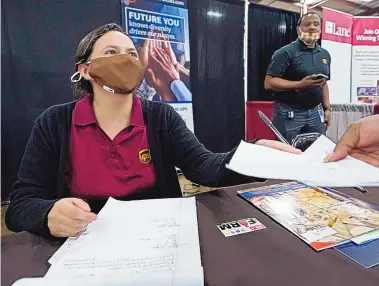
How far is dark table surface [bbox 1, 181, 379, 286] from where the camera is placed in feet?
1.44

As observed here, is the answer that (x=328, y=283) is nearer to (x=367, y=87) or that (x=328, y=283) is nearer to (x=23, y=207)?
(x=23, y=207)

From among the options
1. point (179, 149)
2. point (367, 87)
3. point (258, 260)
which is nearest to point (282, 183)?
point (179, 149)

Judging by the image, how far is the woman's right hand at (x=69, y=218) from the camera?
0.58 meters

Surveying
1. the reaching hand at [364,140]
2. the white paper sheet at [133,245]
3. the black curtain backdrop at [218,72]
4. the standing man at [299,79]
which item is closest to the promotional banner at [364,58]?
the black curtain backdrop at [218,72]

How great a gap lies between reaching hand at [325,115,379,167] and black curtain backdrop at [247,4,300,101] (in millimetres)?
3381

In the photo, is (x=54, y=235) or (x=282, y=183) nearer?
(x=54, y=235)

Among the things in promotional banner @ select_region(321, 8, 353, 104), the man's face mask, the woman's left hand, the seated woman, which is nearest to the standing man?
the man's face mask

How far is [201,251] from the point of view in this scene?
523 millimetres

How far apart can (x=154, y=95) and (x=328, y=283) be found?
276 cm

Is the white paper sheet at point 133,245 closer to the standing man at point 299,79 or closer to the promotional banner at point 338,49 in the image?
the standing man at point 299,79

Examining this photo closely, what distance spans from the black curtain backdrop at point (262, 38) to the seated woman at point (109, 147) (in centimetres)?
321

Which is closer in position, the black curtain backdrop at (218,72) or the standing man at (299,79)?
the standing man at (299,79)

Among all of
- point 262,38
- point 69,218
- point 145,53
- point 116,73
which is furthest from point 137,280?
point 262,38

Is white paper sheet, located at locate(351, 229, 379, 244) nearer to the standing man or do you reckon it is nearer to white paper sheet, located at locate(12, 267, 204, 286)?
white paper sheet, located at locate(12, 267, 204, 286)
